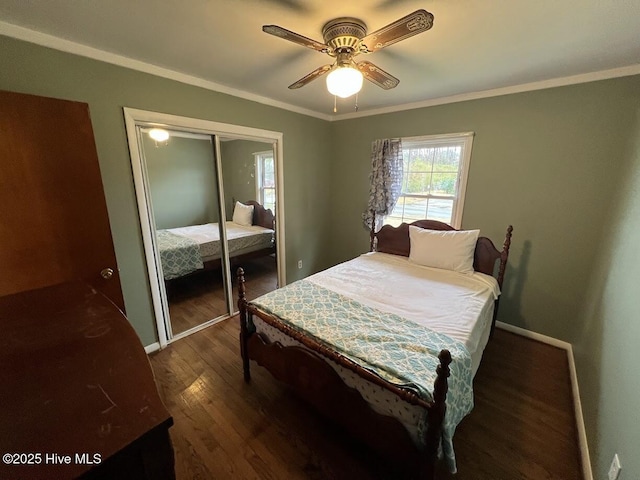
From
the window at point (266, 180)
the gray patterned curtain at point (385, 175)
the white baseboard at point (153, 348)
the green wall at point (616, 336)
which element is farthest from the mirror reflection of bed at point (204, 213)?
the green wall at point (616, 336)

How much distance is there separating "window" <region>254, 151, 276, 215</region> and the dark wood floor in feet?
5.66

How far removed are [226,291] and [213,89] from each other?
6.47 ft

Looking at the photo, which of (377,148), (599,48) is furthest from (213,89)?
(599,48)

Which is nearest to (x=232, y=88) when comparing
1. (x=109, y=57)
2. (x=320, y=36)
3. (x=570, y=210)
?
(x=109, y=57)

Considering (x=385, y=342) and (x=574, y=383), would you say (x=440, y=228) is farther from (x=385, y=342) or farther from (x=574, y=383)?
(x=385, y=342)

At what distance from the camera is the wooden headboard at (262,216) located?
308 cm

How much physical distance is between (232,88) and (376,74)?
1471 mm

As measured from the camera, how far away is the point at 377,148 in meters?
3.12

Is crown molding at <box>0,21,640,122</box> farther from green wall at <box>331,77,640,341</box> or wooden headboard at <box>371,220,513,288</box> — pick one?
wooden headboard at <box>371,220,513,288</box>

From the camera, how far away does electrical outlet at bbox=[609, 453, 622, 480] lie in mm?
1044

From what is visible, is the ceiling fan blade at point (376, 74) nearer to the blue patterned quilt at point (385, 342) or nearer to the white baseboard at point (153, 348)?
the blue patterned quilt at point (385, 342)

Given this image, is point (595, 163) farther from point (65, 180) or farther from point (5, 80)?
point (5, 80)

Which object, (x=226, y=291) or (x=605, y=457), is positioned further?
(x=226, y=291)

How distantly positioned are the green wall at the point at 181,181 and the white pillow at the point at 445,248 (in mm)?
2077
